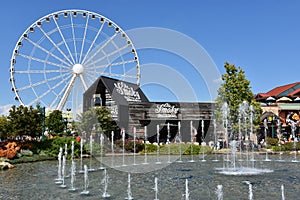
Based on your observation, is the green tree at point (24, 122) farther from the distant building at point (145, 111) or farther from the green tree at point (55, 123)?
the distant building at point (145, 111)

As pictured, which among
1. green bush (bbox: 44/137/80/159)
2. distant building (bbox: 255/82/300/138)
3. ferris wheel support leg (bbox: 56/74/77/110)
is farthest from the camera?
distant building (bbox: 255/82/300/138)

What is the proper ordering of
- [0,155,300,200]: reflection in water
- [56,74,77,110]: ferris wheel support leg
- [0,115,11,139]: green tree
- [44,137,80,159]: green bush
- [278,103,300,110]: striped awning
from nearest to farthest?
[0,155,300,200]: reflection in water → [44,137,80,159]: green bush → [0,115,11,139]: green tree → [56,74,77,110]: ferris wheel support leg → [278,103,300,110]: striped awning

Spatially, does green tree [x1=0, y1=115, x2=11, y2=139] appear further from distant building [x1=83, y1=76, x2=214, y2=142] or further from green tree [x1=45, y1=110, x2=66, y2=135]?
distant building [x1=83, y1=76, x2=214, y2=142]

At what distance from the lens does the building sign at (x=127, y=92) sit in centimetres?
3726

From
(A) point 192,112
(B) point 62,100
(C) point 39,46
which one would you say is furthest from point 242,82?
(C) point 39,46

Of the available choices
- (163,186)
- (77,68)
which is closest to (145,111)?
(77,68)

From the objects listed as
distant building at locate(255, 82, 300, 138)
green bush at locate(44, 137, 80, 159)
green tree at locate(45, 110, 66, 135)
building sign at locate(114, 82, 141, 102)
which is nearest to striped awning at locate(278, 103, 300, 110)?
distant building at locate(255, 82, 300, 138)

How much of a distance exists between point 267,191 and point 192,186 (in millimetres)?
2423

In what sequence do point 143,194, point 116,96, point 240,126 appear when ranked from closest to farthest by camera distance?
1. point 143,194
2. point 240,126
3. point 116,96

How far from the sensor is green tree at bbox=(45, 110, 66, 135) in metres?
35.0

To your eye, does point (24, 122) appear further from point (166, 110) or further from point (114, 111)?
point (166, 110)

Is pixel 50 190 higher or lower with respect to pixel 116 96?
lower

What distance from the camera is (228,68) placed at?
33.8 metres

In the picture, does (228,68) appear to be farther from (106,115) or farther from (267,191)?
(267,191)
